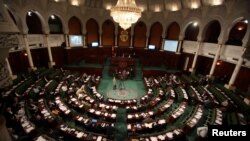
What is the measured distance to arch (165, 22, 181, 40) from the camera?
22.0 metres

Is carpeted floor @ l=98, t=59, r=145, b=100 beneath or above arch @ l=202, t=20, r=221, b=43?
beneath

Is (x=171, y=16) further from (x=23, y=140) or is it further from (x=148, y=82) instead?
(x=23, y=140)

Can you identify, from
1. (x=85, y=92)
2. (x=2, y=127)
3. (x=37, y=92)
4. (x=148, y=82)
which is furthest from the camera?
(x=148, y=82)

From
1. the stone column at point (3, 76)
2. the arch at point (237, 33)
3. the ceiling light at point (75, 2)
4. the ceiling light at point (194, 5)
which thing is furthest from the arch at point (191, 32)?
the stone column at point (3, 76)

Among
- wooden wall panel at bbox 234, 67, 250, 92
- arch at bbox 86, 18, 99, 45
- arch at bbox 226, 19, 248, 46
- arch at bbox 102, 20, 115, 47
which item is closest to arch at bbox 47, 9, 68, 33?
arch at bbox 86, 18, 99, 45

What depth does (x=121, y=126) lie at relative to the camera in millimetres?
10195

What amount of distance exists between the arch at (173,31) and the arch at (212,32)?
424 cm

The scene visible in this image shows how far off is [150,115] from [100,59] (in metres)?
13.5

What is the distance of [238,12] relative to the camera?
1370 centimetres

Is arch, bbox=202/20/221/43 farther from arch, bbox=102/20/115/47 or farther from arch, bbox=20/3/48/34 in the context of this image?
arch, bbox=20/3/48/34

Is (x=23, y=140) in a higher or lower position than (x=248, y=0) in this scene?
lower

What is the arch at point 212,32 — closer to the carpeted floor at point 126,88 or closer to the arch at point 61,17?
the carpeted floor at point 126,88

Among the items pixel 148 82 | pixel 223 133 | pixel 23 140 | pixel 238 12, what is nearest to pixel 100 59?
pixel 148 82

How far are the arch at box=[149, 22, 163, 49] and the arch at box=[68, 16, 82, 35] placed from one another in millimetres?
11321
